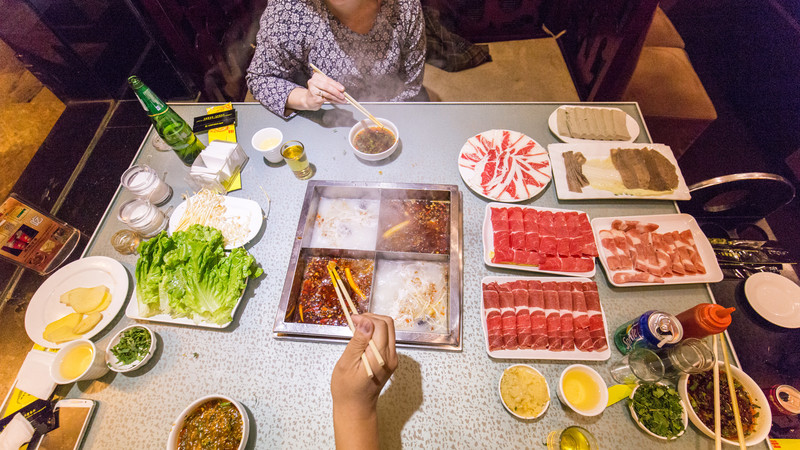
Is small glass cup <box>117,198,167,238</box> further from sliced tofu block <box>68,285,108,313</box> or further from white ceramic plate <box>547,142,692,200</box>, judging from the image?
white ceramic plate <box>547,142,692,200</box>

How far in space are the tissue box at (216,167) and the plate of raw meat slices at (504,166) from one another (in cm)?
148

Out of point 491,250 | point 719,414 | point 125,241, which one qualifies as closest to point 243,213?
point 125,241

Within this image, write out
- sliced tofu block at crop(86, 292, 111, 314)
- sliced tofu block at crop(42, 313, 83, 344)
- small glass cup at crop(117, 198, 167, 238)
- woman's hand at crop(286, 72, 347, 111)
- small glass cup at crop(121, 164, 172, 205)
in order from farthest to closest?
woman's hand at crop(286, 72, 347, 111) → small glass cup at crop(121, 164, 172, 205) → small glass cup at crop(117, 198, 167, 238) → sliced tofu block at crop(86, 292, 111, 314) → sliced tofu block at crop(42, 313, 83, 344)

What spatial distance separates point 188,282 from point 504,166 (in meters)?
1.93

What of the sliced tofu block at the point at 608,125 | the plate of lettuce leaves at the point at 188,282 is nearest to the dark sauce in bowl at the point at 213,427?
the plate of lettuce leaves at the point at 188,282

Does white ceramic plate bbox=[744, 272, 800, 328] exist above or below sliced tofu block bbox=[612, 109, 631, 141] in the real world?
below

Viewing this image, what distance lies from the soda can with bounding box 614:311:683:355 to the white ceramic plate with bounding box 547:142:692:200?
787 millimetres

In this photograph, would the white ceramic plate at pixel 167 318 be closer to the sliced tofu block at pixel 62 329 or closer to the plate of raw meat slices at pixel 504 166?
the sliced tofu block at pixel 62 329

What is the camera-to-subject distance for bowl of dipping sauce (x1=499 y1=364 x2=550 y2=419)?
4.50ft

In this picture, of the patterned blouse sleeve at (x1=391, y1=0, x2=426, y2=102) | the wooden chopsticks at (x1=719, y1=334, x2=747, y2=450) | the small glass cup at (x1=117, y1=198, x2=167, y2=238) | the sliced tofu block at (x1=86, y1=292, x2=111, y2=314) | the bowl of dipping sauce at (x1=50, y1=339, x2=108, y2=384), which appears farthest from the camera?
the patterned blouse sleeve at (x1=391, y1=0, x2=426, y2=102)

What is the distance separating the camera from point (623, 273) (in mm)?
1674

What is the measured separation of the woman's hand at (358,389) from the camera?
1234 millimetres

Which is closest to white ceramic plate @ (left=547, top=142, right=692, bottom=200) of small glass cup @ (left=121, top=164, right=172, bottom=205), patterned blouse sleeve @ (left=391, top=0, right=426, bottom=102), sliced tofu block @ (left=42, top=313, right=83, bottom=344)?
patterned blouse sleeve @ (left=391, top=0, right=426, bottom=102)

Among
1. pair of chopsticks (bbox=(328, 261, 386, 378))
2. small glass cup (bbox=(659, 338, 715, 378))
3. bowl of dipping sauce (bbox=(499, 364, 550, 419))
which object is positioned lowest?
bowl of dipping sauce (bbox=(499, 364, 550, 419))
